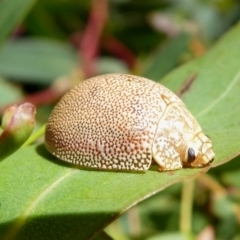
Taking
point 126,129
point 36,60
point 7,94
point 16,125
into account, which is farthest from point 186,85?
point 36,60

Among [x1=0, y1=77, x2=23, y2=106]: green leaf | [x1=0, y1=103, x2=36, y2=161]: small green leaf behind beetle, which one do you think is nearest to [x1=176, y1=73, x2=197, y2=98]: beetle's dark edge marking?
[x1=0, y1=103, x2=36, y2=161]: small green leaf behind beetle

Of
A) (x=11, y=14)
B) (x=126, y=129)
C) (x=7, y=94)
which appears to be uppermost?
(x=126, y=129)

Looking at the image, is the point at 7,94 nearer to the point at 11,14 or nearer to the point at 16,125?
the point at 11,14

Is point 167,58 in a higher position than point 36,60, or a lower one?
higher

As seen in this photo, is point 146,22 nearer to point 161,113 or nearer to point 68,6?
point 68,6

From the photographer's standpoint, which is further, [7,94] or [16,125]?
[7,94]

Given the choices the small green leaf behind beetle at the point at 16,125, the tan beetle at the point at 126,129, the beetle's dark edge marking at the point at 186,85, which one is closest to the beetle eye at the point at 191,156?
the tan beetle at the point at 126,129

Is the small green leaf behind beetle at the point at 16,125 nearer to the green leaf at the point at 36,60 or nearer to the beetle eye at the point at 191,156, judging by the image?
the beetle eye at the point at 191,156

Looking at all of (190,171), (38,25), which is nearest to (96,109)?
Result: (190,171)
